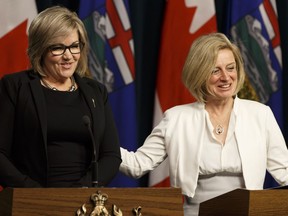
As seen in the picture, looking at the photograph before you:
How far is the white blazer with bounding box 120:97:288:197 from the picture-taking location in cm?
398

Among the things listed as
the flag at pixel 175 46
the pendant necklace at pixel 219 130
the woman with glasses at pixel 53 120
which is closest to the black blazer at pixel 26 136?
the woman with glasses at pixel 53 120

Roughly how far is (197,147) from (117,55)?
47.3 inches

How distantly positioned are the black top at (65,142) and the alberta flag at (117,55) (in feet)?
4.50

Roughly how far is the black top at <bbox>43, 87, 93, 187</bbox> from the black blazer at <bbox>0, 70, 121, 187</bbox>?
0.04 m

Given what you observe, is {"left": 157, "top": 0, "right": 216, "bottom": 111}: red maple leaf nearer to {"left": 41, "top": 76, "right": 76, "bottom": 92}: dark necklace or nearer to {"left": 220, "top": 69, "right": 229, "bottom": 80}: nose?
{"left": 220, "top": 69, "right": 229, "bottom": 80}: nose

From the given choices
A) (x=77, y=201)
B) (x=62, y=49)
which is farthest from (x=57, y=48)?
(x=77, y=201)

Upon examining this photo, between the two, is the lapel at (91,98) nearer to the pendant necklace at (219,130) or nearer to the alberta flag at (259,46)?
the pendant necklace at (219,130)

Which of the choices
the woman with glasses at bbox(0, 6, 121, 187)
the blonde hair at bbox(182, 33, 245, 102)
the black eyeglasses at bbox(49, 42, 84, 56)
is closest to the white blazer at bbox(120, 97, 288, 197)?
the blonde hair at bbox(182, 33, 245, 102)

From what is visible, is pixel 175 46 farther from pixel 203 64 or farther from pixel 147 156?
pixel 147 156

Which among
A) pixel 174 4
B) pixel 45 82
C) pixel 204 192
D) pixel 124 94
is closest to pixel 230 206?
pixel 204 192

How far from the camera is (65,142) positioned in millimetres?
3451

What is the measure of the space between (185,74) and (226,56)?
228mm

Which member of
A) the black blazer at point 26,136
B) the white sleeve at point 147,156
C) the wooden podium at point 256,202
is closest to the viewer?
the wooden podium at point 256,202

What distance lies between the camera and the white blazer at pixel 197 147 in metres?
3.98
